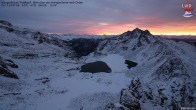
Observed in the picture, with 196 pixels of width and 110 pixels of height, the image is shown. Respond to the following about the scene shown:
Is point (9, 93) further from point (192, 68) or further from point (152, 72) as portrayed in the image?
point (192, 68)

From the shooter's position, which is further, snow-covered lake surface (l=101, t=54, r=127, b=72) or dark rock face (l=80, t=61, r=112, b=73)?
snow-covered lake surface (l=101, t=54, r=127, b=72)

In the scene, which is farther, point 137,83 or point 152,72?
point 152,72

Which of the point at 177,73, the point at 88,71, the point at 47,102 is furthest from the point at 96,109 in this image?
the point at 88,71

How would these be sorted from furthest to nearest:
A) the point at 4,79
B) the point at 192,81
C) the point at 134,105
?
the point at 192,81 → the point at 4,79 → the point at 134,105

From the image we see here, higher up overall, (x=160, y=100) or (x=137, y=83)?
(x=137, y=83)

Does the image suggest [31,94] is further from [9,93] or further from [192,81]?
[192,81]

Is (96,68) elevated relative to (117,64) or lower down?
elevated

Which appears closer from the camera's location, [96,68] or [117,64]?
[96,68]

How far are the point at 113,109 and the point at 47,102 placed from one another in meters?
12.3

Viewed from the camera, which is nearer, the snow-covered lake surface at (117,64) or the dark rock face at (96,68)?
the dark rock face at (96,68)

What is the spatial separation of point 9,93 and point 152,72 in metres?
30.8

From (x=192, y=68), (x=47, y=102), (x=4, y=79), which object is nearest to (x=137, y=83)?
(x=47, y=102)

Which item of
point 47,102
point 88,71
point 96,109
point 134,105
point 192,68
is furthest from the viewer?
point 88,71

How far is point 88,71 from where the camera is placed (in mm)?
53906
